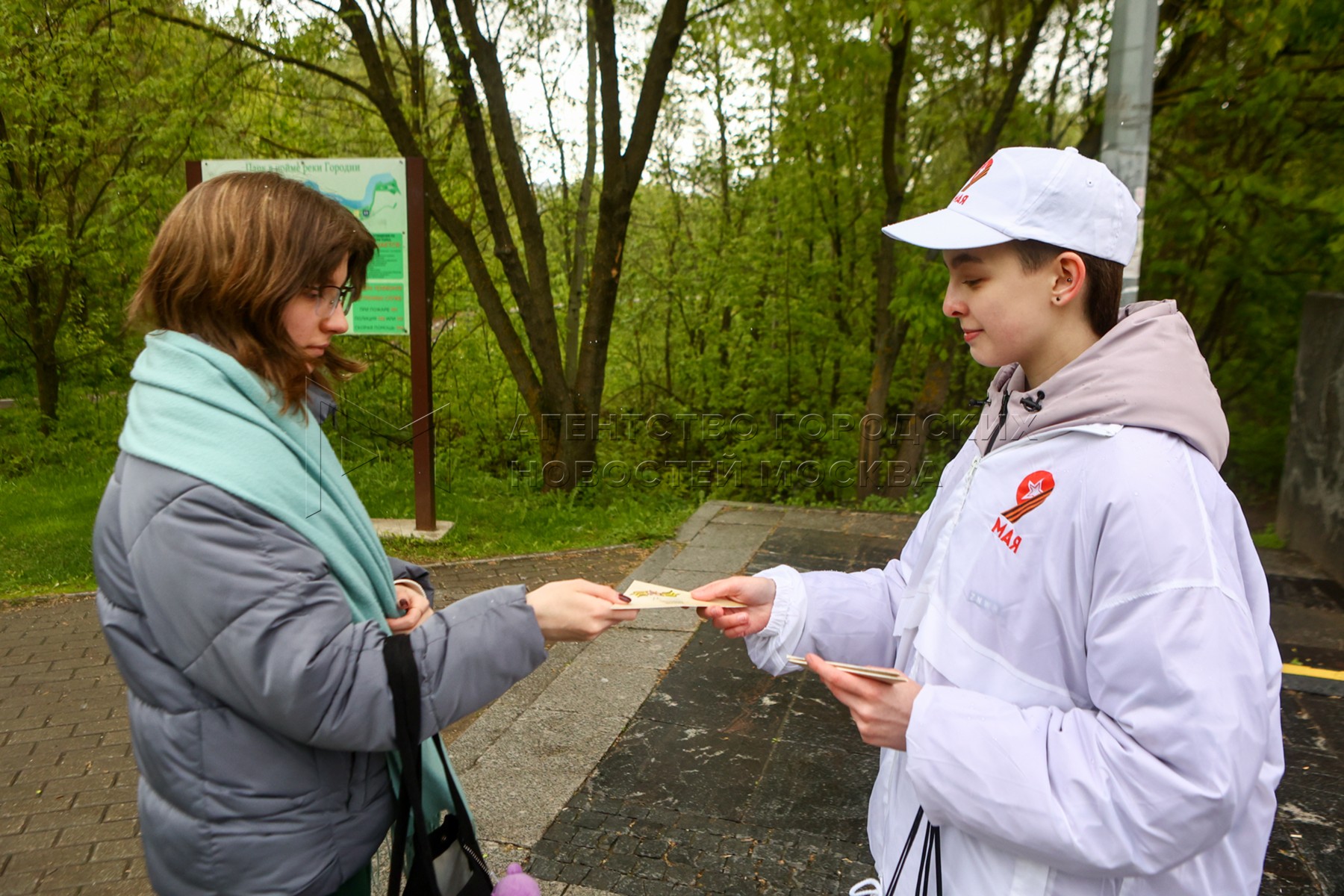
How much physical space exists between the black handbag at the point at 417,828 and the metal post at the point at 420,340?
572cm

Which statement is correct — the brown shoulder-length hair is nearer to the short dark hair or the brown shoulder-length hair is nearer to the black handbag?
the black handbag

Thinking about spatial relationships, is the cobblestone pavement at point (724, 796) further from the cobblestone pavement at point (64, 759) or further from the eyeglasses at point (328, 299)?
the eyeglasses at point (328, 299)

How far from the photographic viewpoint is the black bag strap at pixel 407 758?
1574 millimetres

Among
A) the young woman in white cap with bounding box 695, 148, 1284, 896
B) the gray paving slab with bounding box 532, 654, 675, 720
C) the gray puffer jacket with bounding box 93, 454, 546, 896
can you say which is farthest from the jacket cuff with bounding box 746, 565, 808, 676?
the gray paving slab with bounding box 532, 654, 675, 720

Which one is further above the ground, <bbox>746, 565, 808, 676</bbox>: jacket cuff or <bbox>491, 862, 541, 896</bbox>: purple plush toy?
<bbox>746, 565, 808, 676</bbox>: jacket cuff

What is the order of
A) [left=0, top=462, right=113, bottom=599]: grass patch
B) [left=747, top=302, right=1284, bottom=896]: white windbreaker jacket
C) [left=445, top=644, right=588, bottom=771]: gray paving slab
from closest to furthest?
[left=747, top=302, right=1284, bottom=896]: white windbreaker jacket < [left=445, top=644, right=588, bottom=771]: gray paving slab < [left=0, top=462, right=113, bottom=599]: grass patch

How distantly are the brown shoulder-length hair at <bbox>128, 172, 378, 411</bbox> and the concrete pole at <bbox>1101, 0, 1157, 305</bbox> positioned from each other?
14.5 ft

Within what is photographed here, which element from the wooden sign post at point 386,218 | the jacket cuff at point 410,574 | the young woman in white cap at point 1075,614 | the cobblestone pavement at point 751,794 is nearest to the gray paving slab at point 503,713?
the cobblestone pavement at point 751,794

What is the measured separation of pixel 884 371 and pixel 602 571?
4527mm

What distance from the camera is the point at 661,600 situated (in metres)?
1.97

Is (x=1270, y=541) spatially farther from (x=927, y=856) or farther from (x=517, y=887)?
(x=517, y=887)

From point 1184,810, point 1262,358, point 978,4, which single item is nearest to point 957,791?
point 1184,810

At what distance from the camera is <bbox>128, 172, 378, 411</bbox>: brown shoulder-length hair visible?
1647 millimetres

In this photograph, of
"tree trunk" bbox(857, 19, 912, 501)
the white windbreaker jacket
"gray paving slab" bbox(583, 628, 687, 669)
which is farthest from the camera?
"tree trunk" bbox(857, 19, 912, 501)
